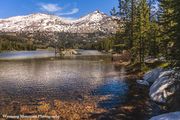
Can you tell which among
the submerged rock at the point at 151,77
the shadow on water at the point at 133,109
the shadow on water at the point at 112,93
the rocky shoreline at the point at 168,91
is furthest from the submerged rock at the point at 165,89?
the submerged rock at the point at 151,77

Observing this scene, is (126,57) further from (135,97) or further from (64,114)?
(64,114)

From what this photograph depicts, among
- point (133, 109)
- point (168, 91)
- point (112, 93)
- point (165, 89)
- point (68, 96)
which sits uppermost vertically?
point (165, 89)

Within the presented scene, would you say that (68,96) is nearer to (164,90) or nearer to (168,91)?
(164,90)

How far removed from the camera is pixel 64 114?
2966 centimetres

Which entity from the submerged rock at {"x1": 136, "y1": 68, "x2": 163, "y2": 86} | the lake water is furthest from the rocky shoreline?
the submerged rock at {"x1": 136, "y1": 68, "x2": 163, "y2": 86}

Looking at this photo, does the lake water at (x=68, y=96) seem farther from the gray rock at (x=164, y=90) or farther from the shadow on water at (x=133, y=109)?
the gray rock at (x=164, y=90)

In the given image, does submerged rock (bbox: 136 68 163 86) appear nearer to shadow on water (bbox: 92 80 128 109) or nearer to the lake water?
the lake water

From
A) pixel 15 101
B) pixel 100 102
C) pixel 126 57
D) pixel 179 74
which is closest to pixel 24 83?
pixel 15 101

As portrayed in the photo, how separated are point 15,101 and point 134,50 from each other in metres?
40.4

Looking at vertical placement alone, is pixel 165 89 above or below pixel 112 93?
above

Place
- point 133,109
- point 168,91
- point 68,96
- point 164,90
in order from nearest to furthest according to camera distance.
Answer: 1. point 133,109
2. point 168,91
3. point 164,90
4. point 68,96

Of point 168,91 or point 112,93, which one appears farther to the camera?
point 112,93

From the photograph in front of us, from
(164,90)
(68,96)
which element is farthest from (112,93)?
(164,90)

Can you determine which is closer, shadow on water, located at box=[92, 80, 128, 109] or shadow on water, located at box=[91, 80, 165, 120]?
→ shadow on water, located at box=[91, 80, 165, 120]
